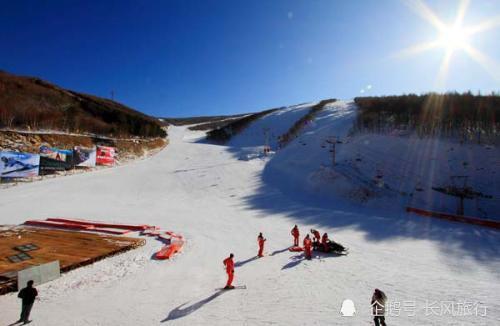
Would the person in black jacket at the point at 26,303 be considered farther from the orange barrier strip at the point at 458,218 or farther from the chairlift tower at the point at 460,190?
the chairlift tower at the point at 460,190

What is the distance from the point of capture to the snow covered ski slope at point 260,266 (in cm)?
713

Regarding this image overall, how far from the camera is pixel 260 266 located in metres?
10.6

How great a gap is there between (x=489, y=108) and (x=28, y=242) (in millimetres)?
40294

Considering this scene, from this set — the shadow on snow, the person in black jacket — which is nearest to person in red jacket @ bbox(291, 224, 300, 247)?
the shadow on snow

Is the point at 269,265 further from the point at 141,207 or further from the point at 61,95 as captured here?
the point at 61,95

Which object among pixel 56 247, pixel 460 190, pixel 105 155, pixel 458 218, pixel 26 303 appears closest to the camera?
pixel 26 303

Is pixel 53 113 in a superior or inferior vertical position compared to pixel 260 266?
superior

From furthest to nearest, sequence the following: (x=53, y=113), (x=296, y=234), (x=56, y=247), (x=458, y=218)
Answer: (x=53, y=113) → (x=458, y=218) → (x=296, y=234) → (x=56, y=247)

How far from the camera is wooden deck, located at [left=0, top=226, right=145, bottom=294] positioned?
10.1 m

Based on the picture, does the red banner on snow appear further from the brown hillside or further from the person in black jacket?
the person in black jacket

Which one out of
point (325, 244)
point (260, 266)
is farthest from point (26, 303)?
point (325, 244)

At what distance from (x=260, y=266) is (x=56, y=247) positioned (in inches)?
340

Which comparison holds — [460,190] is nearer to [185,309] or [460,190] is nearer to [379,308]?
[379,308]

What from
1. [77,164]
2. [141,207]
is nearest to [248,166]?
[141,207]
